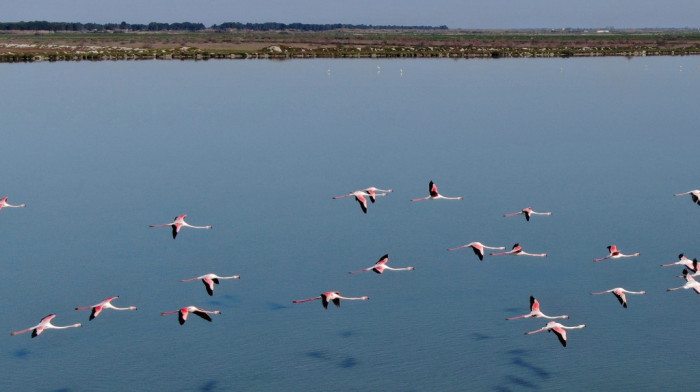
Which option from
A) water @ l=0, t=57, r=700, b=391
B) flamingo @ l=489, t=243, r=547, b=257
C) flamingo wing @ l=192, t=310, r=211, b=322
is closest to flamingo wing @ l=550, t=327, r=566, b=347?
water @ l=0, t=57, r=700, b=391

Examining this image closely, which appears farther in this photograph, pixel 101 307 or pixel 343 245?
pixel 343 245

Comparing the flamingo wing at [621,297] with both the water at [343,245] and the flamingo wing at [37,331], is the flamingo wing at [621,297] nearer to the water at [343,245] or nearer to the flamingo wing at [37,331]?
the water at [343,245]

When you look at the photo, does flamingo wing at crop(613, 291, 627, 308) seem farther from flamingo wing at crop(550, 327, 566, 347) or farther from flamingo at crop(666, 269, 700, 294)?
flamingo wing at crop(550, 327, 566, 347)

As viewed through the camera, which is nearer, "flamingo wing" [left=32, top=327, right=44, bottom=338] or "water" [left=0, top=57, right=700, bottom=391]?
"flamingo wing" [left=32, top=327, right=44, bottom=338]

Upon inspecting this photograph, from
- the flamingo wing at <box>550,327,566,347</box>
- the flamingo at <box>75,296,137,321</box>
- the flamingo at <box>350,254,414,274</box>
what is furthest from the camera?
the flamingo at <box>350,254,414,274</box>

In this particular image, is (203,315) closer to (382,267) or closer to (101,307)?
(101,307)

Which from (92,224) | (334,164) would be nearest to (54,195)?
(92,224)

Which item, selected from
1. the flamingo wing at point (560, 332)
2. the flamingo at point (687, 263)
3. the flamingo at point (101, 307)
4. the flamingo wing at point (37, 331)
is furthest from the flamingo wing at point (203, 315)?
the flamingo at point (687, 263)

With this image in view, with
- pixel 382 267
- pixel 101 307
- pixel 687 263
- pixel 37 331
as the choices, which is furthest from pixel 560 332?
pixel 37 331
